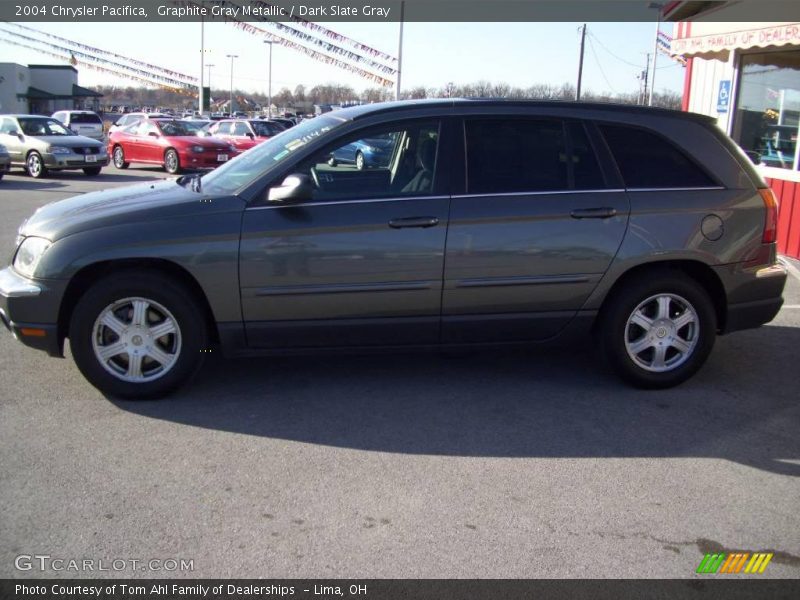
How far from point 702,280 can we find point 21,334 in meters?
4.42

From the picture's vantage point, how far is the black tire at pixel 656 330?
5062 mm

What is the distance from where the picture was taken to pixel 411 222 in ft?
15.5

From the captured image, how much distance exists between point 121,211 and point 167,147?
18.5 metres

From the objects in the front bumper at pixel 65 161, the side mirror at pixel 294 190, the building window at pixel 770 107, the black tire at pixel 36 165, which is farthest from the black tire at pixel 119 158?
the side mirror at pixel 294 190

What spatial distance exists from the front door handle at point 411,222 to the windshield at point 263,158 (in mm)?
758

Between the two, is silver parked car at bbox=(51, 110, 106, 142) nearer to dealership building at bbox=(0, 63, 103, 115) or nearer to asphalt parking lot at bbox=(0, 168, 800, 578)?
asphalt parking lot at bbox=(0, 168, 800, 578)

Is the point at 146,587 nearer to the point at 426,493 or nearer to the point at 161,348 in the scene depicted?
the point at 426,493

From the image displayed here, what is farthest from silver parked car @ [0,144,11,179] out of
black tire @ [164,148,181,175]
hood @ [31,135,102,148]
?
black tire @ [164,148,181,175]

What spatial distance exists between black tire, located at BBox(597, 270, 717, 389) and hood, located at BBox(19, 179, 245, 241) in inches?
99.7

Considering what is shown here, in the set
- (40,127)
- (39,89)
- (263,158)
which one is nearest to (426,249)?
(263,158)

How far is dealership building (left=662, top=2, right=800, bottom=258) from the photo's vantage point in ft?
31.4

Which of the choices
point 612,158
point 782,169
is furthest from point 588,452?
point 782,169

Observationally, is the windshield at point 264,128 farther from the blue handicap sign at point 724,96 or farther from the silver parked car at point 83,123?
the blue handicap sign at point 724,96

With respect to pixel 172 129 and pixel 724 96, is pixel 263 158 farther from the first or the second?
pixel 172 129
